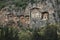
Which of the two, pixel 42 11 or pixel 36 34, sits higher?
pixel 42 11

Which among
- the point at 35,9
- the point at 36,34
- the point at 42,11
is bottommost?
the point at 36,34

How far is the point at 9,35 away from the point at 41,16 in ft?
33.6

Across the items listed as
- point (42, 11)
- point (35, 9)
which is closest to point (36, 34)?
point (42, 11)

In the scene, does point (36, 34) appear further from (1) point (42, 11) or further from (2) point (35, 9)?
(2) point (35, 9)

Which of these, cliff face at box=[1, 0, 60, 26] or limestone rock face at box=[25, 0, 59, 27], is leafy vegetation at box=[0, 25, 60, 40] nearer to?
cliff face at box=[1, 0, 60, 26]

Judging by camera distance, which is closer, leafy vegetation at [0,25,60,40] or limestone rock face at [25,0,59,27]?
leafy vegetation at [0,25,60,40]

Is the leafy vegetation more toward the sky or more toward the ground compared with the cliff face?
more toward the ground

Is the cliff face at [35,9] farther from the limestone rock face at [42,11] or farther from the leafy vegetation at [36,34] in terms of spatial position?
the leafy vegetation at [36,34]

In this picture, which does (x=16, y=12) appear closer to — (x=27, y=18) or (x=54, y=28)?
(x=27, y=18)

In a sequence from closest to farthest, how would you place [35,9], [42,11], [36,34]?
1. [36,34]
2. [42,11]
3. [35,9]

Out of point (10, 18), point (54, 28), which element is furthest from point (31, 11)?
point (54, 28)

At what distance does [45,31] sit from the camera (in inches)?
814

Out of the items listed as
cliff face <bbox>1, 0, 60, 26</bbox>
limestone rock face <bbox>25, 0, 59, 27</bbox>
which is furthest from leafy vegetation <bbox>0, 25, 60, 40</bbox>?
limestone rock face <bbox>25, 0, 59, 27</bbox>

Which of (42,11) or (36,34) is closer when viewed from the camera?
(36,34)
